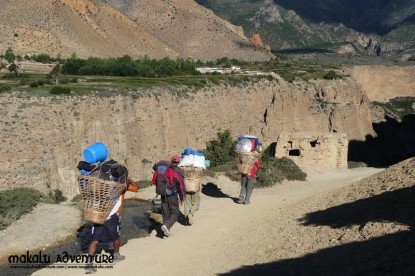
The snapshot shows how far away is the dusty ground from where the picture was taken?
25.4 ft

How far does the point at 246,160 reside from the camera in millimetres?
14547

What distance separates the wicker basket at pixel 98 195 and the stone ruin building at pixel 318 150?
16.2 m

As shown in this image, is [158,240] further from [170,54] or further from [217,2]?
[217,2]

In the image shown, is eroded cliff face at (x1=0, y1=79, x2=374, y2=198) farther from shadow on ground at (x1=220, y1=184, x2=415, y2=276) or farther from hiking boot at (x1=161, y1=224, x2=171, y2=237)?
shadow on ground at (x1=220, y1=184, x2=415, y2=276)

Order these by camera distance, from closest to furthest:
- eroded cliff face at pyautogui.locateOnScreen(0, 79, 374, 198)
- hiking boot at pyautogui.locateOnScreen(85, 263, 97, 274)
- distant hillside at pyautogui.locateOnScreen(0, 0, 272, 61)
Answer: hiking boot at pyautogui.locateOnScreen(85, 263, 97, 274), eroded cliff face at pyautogui.locateOnScreen(0, 79, 374, 198), distant hillside at pyautogui.locateOnScreen(0, 0, 272, 61)

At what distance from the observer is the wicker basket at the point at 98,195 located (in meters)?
8.74

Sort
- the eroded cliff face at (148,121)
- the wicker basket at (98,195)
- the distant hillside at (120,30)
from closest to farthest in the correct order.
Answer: the wicker basket at (98,195) < the eroded cliff face at (148,121) < the distant hillside at (120,30)

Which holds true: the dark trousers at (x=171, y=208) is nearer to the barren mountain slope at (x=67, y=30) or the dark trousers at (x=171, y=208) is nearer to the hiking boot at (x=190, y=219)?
the hiking boot at (x=190, y=219)

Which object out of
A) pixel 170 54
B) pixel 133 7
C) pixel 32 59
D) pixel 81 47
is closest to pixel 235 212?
pixel 32 59

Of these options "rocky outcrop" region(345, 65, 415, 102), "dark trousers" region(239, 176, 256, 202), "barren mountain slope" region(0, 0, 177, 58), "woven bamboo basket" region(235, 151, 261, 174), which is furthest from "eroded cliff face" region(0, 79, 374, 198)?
"rocky outcrop" region(345, 65, 415, 102)

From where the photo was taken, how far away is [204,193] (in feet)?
53.5

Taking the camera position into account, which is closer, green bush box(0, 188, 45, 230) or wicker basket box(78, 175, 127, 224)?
wicker basket box(78, 175, 127, 224)

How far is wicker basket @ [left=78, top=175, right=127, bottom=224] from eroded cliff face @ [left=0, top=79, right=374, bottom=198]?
60.0ft

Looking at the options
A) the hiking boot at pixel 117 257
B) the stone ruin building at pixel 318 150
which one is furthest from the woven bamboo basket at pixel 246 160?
the stone ruin building at pixel 318 150
